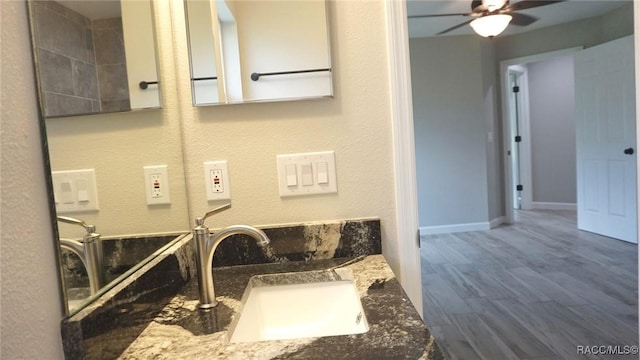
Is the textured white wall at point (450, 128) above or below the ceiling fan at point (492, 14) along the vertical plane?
below

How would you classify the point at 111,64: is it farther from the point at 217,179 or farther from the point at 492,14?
the point at 492,14

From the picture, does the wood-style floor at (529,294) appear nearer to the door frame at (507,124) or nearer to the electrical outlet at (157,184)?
the door frame at (507,124)

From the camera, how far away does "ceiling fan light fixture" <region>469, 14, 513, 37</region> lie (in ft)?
11.6

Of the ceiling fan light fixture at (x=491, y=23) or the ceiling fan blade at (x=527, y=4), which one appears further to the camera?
the ceiling fan blade at (x=527, y=4)

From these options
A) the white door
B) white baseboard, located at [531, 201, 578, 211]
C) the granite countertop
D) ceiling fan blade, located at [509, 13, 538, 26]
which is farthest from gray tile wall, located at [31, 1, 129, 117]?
white baseboard, located at [531, 201, 578, 211]

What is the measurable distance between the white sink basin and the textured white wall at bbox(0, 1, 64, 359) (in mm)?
552

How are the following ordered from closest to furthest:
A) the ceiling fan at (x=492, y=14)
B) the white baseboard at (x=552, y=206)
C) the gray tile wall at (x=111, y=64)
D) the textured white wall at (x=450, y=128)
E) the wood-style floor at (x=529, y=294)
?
the gray tile wall at (x=111, y=64) → the wood-style floor at (x=529, y=294) → the ceiling fan at (x=492, y=14) → the textured white wall at (x=450, y=128) → the white baseboard at (x=552, y=206)

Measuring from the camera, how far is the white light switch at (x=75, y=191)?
67cm

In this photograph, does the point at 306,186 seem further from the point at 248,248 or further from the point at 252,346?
the point at 252,346

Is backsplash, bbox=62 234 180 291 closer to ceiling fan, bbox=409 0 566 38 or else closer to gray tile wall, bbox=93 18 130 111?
gray tile wall, bbox=93 18 130 111

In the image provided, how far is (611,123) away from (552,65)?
6.38ft

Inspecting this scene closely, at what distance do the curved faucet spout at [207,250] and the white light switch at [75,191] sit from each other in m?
0.25

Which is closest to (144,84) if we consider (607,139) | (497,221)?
(607,139)

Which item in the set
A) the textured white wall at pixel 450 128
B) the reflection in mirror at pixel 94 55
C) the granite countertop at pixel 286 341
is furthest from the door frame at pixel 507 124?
the reflection in mirror at pixel 94 55
